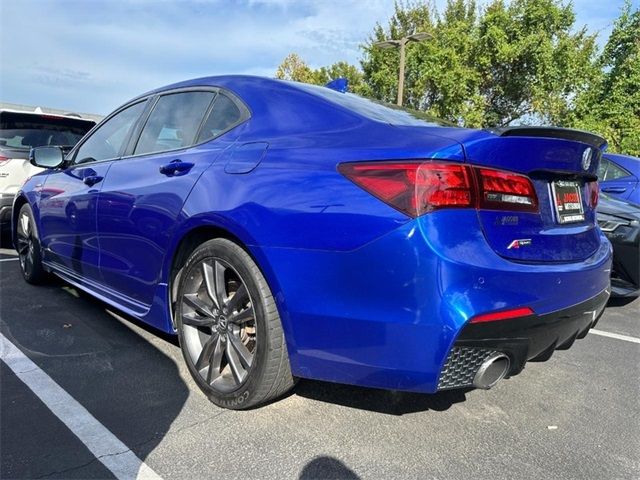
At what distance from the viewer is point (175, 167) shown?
9.14 ft

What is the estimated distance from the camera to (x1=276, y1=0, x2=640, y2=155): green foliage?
60.2 feet

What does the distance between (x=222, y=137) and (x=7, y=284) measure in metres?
3.41

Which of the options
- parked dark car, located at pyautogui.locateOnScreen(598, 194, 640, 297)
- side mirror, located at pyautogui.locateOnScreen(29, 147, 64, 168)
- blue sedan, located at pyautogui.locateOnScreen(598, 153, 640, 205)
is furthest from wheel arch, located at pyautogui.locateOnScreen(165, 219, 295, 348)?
blue sedan, located at pyautogui.locateOnScreen(598, 153, 640, 205)

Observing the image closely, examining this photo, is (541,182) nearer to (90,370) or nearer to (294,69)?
Answer: (90,370)

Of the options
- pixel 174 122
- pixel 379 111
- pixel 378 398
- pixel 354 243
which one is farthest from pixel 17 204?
pixel 354 243

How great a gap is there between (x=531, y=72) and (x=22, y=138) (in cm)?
1829

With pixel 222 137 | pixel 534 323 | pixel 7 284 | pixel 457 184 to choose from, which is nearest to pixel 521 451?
pixel 534 323

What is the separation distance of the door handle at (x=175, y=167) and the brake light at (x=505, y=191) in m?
1.50

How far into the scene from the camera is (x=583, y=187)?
253 cm

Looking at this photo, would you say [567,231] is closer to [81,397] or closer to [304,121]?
[304,121]

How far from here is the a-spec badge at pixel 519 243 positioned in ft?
6.60

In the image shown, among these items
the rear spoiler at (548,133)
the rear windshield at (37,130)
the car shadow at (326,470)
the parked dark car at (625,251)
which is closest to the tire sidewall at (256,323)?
the car shadow at (326,470)

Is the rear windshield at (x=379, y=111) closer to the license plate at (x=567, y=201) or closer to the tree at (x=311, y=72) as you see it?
the license plate at (x=567, y=201)

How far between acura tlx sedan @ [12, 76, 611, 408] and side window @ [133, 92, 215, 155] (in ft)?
0.08
